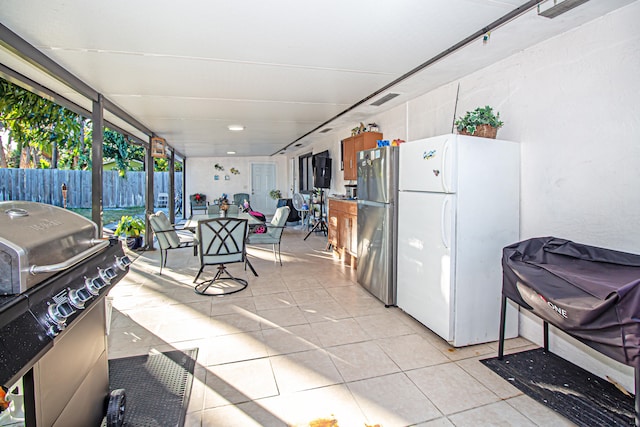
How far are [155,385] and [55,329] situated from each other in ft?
4.83

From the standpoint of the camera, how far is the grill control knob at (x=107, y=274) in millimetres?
1379

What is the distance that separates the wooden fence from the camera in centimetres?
828

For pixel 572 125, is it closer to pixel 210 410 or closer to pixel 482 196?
pixel 482 196

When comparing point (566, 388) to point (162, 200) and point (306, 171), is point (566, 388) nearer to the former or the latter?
point (306, 171)

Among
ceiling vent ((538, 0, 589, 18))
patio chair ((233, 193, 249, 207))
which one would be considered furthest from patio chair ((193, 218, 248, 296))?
patio chair ((233, 193, 249, 207))

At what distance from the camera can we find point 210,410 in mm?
1923

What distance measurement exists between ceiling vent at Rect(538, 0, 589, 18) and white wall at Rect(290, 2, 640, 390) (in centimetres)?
35

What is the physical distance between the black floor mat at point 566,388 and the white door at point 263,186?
10.8 meters

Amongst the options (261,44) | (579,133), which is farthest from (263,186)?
(579,133)

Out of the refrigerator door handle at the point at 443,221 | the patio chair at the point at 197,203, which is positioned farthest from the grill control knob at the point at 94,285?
the patio chair at the point at 197,203

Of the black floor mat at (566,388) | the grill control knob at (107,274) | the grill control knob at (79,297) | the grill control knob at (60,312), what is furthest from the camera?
the black floor mat at (566,388)

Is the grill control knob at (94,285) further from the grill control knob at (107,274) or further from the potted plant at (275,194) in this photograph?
the potted plant at (275,194)

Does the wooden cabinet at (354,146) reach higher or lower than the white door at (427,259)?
higher

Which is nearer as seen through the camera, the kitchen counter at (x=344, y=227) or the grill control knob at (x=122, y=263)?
the grill control knob at (x=122, y=263)
